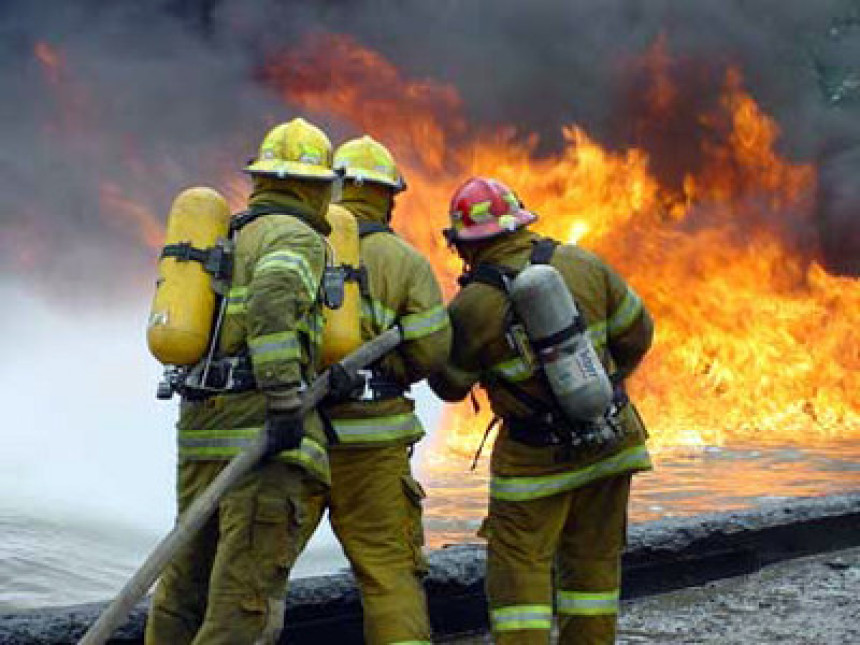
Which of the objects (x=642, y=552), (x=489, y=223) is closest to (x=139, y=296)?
(x=642, y=552)

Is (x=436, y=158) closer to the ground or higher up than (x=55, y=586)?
higher up

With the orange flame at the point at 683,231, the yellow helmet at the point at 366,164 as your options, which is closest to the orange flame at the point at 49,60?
the orange flame at the point at 683,231

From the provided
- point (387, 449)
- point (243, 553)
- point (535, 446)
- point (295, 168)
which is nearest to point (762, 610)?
point (535, 446)

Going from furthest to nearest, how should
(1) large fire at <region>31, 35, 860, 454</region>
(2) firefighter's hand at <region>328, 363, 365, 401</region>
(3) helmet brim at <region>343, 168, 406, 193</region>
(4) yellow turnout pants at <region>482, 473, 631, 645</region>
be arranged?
(1) large fire at <region>31, 35, 860, 454</region> < (3) helmet brim at <region>343, 168, 406, 193</region> < (4) yellow turnout pants at <region>482, 473, 631, 645</region> < (2) firefighter's hand at <region>328, 363, 365, 401</region>

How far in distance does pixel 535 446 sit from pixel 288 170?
130 centimetres

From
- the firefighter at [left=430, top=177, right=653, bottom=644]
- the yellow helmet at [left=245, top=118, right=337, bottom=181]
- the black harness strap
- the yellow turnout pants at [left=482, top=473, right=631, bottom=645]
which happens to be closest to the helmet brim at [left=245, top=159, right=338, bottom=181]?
the yellow helmet at [left=245, top=118, right=337, bottom=181]

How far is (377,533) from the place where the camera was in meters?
3.75

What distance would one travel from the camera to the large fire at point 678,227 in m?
12.3

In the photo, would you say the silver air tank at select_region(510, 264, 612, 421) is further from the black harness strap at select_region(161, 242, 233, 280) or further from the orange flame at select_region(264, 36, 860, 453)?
the orange flame at select_region(264, 36, 860, 453)

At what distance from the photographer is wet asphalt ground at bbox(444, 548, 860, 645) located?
15.8 feet

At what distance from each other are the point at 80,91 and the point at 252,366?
11.1 m

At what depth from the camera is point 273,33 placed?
40.3 feet

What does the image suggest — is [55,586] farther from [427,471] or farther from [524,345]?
[427,471]

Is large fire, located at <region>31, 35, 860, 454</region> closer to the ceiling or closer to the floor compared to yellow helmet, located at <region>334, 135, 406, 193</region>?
closer to the ceiling
